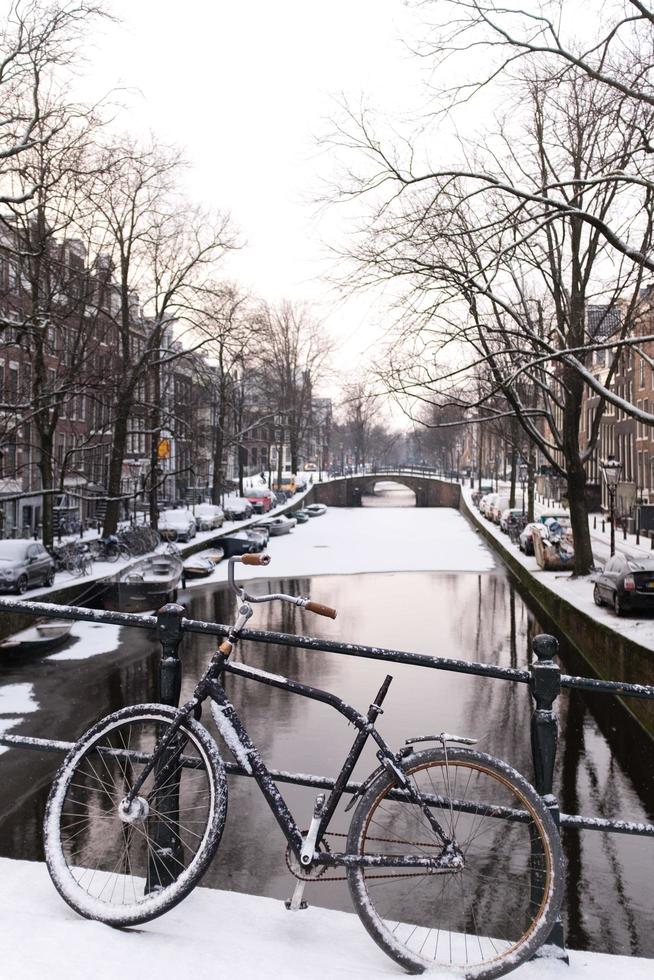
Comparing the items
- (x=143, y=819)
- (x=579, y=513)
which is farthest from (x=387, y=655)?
(x=579, y=513)

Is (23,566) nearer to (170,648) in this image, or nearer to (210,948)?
(170,648)

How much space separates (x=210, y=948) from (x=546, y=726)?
1251 millimetres

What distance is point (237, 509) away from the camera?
5244 cm

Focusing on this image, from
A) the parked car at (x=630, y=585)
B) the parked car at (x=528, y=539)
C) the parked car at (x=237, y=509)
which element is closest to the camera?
the parked car at (x=630, y=585)

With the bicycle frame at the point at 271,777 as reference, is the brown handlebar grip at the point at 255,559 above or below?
above

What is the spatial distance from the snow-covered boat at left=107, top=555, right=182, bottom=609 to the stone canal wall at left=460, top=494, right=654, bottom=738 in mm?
10520

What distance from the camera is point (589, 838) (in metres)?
9.95

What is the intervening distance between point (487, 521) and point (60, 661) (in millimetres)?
41405

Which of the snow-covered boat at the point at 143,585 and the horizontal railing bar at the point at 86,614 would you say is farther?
the snow-covered boat at the point at 143,585

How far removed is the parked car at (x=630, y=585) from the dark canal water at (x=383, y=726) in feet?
5.40

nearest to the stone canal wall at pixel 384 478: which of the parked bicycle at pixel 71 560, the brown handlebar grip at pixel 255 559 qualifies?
the parked bicycle at pixel 71 560

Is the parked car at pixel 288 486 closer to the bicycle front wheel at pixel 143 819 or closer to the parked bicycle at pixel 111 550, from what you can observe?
the parked bicycle at pixel 111 550

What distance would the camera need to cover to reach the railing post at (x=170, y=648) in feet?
10.2

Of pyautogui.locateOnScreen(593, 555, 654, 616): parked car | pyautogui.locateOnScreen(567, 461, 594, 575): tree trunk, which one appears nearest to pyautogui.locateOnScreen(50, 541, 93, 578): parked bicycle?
pyautogui.locateOnScreen(567, 461, 594, 575): tree trunk
